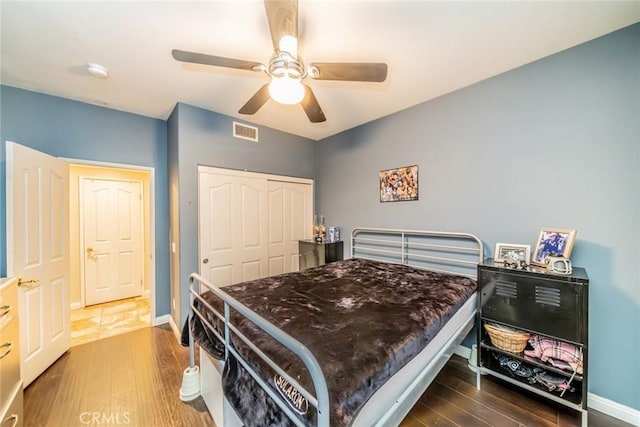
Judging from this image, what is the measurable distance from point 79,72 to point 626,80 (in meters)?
4.49

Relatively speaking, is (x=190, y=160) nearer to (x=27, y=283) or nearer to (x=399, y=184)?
(x=27, y=283)

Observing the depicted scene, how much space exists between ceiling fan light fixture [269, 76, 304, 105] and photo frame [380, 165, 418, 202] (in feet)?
6.07

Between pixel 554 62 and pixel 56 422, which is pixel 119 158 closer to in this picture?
pixel 56 422

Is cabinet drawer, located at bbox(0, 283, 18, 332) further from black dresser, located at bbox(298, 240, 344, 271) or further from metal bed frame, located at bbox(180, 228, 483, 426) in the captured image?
black dresser, located at bbox(298, 240, 344, 271)

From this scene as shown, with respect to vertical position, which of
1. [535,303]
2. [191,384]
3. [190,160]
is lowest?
[191,384]

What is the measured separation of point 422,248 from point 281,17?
259cm

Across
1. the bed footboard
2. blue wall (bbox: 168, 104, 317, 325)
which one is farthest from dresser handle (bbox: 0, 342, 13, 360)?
blue wall (bbox: 168, 104, 317, 325)

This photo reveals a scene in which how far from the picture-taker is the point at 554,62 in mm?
1987

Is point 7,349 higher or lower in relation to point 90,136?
lower

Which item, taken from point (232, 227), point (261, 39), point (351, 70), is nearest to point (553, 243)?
point (351, 70)

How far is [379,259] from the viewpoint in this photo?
328cm

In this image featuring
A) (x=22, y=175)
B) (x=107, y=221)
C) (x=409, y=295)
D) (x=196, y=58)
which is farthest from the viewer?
(x=107, y=221)

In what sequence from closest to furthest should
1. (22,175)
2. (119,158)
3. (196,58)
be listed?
(196,58)
(22,175)
(119,158)

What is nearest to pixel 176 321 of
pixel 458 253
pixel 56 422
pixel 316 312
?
pixel 56 422
